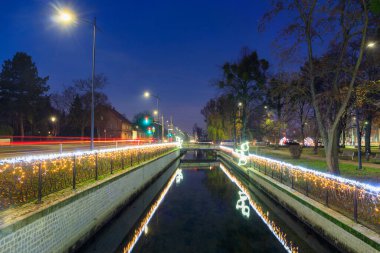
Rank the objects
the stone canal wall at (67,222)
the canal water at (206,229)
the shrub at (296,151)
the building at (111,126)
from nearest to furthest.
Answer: the stone canal wall at (67,222) → the canal water at (206,229) → the shrub at (296,151) → the building at (111,126)

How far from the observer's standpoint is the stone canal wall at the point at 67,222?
654cm

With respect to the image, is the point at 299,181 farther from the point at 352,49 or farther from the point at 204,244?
the point at 352,49

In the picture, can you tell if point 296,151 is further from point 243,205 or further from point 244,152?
point 243,205

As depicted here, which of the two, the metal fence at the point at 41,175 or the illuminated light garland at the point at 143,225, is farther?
the illuminated light garland at the point at 143,225

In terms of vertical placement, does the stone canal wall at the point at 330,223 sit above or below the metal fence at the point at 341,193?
below

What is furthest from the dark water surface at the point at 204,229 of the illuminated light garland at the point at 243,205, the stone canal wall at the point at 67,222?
the stone canal wall at the point at 67,222

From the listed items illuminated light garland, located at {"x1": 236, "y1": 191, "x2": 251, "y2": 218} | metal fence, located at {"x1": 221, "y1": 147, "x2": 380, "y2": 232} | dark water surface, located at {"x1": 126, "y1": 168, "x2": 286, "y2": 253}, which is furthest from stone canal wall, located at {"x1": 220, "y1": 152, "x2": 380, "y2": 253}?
illuminated light garland, located at {"x1": 236, "y1": 191, "x2": 251, "y2": 218}

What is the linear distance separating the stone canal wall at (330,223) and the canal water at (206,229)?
1.20ft

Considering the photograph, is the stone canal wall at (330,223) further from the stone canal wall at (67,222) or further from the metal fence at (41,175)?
the metal fence at (41,175)

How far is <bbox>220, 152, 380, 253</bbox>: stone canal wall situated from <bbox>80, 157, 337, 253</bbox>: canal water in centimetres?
36

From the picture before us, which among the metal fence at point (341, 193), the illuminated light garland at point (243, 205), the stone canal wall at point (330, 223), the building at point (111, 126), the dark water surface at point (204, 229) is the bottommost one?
the illuminated light garland at point (243, 205)

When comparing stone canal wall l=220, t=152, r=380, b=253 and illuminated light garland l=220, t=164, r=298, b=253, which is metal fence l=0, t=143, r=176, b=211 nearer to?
illuminated light garland l=220, t=164, r=298, b=253

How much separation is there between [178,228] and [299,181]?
17.8ft

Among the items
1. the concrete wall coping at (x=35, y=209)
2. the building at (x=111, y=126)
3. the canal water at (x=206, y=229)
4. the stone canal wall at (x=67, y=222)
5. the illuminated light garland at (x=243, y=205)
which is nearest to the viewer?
the concrete wall coping at (x=35, y=209)
